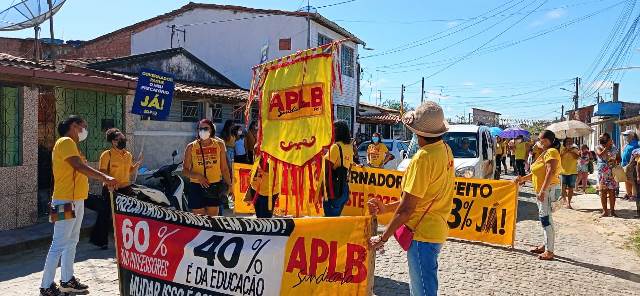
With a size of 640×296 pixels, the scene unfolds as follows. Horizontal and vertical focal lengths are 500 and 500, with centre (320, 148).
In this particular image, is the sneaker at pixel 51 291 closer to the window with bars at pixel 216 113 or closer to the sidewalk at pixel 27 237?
the sidewalk at pixel 27 237

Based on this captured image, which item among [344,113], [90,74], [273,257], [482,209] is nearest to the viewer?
[273,257]

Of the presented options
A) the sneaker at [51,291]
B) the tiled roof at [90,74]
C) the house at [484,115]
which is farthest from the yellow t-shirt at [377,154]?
the house at [484,115]

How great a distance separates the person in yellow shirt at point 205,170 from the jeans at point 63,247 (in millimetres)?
1466

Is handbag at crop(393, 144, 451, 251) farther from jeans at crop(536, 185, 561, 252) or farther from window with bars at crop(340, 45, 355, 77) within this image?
window with bars at crop(340, 45, 355, 77)

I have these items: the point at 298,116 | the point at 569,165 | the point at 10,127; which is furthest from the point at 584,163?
the point at 10,127

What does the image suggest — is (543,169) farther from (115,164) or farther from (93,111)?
(93,111)

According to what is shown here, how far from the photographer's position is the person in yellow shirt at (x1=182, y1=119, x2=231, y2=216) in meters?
6.40

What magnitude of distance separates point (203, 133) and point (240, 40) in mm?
18454

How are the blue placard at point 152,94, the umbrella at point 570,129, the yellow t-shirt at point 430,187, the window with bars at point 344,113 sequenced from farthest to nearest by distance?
the window with bars at point 344,113, the umbrella at point 570,129, the blue placard at point 152,94, the yellow t-shirt at point 430,187

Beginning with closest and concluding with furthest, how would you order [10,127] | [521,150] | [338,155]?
[338,155], [10,127], [521,150]

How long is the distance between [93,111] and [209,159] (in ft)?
18.0

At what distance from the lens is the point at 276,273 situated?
3648 mm

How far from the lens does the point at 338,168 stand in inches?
230

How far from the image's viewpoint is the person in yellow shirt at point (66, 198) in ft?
16.5
